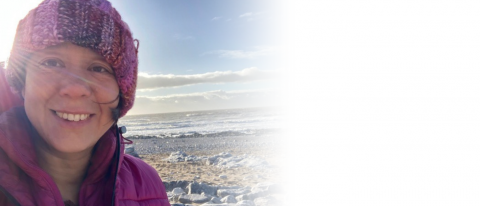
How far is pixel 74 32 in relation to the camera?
1.41 meters

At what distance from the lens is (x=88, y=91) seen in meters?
1.45

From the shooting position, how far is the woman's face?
1.39m

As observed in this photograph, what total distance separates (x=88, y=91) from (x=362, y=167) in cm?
548

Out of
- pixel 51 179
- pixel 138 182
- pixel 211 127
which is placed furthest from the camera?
pixel 211 127

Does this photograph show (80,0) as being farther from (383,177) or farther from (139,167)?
(383,177)

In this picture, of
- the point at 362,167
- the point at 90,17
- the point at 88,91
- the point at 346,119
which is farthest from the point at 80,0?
the point at 346,119

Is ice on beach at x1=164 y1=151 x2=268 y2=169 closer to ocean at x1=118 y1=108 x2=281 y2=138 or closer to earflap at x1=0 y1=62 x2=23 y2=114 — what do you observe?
earflap at x1=0 y1=62 x2=23 y2=114

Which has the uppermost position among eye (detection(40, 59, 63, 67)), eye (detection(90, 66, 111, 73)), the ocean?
eye (detection(40, 59, 63, 67))

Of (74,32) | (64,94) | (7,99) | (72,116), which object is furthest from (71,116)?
(7,99)

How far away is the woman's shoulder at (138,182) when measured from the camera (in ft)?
5.47

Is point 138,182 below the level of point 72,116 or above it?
below

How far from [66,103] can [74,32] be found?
312mm

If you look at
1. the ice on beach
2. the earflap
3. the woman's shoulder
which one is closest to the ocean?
the ice on beach

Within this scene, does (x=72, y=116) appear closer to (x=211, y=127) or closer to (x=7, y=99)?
(x=7, y=99)
